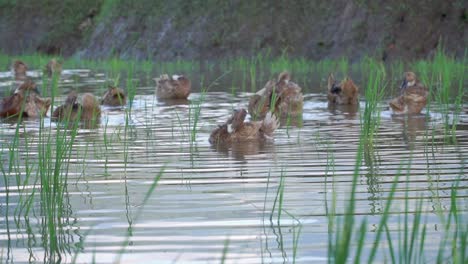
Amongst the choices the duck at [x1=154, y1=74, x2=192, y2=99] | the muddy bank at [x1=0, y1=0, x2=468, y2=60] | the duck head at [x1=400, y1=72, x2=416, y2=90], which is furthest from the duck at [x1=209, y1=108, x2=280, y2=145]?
the muddy bank at [x1=0, y1=0, x2=468, y2=60]

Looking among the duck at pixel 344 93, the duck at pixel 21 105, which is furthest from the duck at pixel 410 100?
the duck at pixel 21 105

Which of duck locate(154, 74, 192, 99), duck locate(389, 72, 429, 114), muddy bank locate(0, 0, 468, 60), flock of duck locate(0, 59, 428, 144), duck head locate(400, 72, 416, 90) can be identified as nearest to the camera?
flock of duck locate(0, 59, 428, 144)

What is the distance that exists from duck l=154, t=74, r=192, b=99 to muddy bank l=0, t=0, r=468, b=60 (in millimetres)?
10961

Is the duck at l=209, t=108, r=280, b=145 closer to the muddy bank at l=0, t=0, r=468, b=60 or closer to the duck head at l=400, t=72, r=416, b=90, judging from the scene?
the duck head at l=400, t=72, r=416, b=90

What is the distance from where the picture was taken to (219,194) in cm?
580

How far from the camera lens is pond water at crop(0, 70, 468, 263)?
4383 mm

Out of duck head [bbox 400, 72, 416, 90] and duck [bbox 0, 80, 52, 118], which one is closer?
duck [bbox 0, 80, 52, 118]

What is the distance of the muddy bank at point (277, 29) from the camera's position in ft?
90.9

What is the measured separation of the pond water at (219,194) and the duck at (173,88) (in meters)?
5.36

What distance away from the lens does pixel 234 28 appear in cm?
3288

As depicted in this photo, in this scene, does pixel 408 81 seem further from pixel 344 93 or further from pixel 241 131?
pixel 241 131

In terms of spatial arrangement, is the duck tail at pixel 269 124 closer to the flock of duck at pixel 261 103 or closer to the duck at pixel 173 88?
the flock of duck at pixel 261 103

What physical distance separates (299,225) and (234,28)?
93.1 feet

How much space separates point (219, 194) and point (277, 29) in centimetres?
2629
